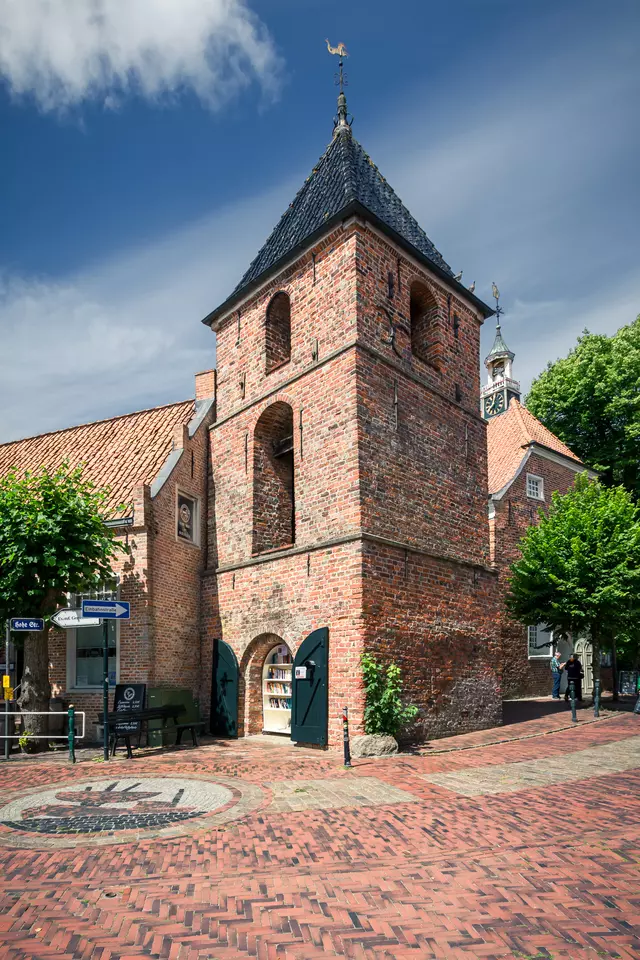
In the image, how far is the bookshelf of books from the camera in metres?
13.7

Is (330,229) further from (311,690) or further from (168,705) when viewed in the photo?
(168,705)

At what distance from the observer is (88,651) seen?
14.8 metres

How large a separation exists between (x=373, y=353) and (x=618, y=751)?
8.57 m

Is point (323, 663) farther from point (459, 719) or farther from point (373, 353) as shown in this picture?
point (373, 353)

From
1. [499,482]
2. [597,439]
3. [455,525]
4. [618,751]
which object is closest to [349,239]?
[455,525]

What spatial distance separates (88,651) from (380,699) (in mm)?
7134

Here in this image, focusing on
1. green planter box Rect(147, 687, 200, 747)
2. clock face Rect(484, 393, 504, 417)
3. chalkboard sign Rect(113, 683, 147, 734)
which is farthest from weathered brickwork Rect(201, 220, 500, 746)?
clock face Rect(484, 393, 504, 417)

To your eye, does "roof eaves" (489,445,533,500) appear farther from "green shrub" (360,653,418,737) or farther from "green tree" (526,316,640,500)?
"green shrub" (360,653,418,737)

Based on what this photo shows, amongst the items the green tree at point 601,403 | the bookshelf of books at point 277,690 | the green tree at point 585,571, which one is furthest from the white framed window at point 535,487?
the bookshelf of books at point 277,690

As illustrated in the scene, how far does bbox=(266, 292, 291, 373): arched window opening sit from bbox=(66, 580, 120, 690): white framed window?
653cm

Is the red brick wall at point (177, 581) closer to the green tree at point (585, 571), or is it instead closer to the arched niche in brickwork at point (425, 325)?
the arched niche in brickwork at point (425, 325)

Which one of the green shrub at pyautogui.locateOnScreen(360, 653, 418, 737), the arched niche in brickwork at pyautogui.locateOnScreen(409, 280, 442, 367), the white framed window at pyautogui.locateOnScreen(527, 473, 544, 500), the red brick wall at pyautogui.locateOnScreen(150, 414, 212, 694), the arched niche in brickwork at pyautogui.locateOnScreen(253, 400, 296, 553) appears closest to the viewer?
the green shrub at pyautogui.locateOnScreen(360, 653, 418, 737)

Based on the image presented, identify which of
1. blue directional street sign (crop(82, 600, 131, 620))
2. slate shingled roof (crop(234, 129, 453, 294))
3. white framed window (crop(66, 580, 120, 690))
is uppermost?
slate shingled roof (crop(234, 129, 453, 294))

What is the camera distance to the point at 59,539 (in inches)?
498
